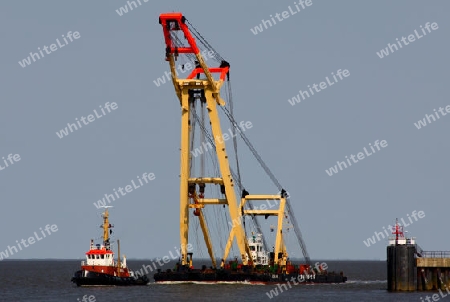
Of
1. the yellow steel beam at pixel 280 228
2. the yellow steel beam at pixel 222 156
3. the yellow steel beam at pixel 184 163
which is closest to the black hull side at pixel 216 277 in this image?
the yellow steel beam at pixel 184 163

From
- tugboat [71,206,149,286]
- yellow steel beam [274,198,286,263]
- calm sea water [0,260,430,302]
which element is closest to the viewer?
calm sea water [0,260,430,302]

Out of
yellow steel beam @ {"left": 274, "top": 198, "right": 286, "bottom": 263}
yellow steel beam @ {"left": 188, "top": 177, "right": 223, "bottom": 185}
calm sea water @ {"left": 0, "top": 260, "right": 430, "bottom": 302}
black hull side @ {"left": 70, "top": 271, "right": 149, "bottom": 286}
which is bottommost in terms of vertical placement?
calm sea water @ {"left": 0, "top": 260, "right": 430, "bottom": 302}

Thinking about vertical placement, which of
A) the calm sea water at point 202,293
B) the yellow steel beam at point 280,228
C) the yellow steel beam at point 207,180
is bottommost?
the calm sea water at point 202,293

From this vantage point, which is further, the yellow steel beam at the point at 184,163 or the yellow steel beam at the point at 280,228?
the yellow steel beam at the point at 280,228

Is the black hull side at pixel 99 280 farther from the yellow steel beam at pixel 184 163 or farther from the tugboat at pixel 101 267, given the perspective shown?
the yellow steel beam at pixel 184 163

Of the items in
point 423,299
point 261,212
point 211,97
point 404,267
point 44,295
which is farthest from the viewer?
point 261,212

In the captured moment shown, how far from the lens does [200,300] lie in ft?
243

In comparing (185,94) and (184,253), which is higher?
(185,94)

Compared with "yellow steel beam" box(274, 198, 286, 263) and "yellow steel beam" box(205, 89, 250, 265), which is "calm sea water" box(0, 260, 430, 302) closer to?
"yellow steel beam" box(205, 89, 250, 265)

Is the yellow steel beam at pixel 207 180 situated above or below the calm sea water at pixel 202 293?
above

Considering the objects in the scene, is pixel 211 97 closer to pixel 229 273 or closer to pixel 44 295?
pixel 229 273

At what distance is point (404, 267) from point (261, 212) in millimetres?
33383

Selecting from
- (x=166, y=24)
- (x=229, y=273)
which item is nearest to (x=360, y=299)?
(x=229, y=273)

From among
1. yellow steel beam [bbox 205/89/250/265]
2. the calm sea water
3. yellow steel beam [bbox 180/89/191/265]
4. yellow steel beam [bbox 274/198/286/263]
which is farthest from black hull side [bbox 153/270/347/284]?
yellow steel beam [bbox 274/198/286/263]
